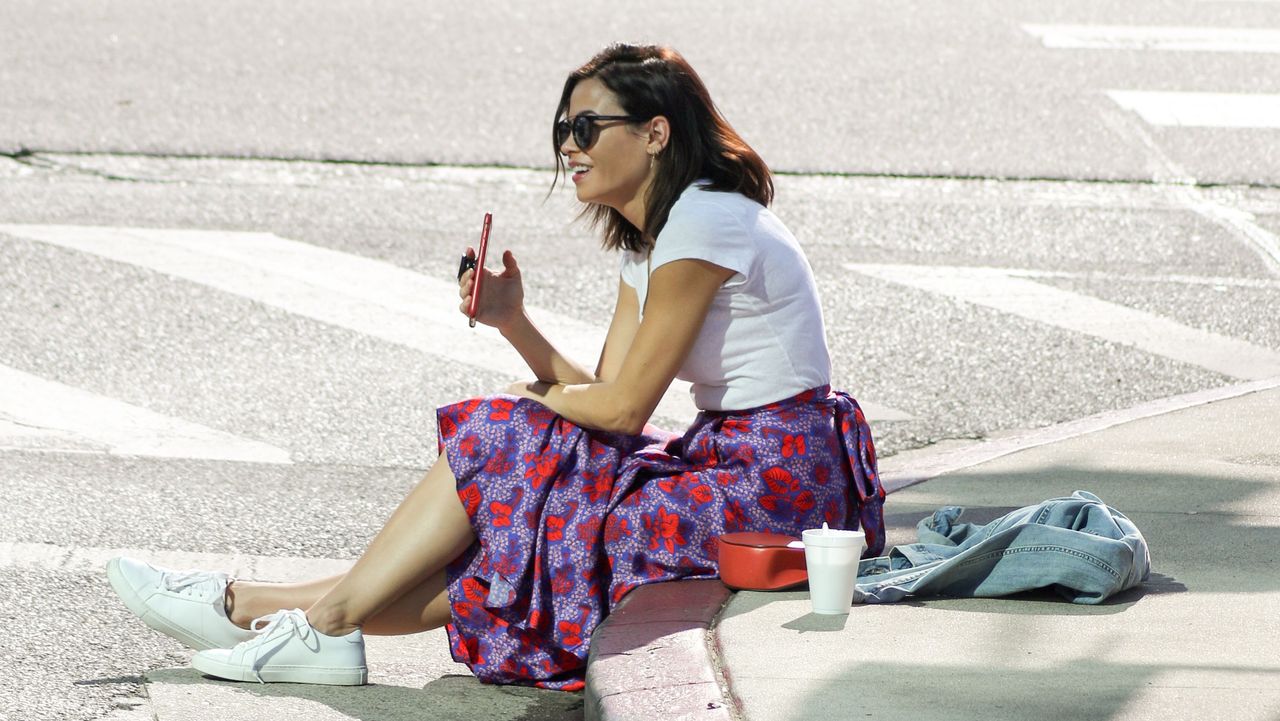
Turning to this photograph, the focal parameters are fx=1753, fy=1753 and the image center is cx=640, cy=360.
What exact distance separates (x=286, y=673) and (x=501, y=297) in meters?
0.96

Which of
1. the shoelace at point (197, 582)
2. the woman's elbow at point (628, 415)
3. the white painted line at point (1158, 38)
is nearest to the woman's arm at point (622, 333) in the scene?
the woman's elbow at point (628, 415)

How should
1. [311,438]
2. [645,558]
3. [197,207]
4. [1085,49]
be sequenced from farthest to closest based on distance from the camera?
[1085,49] → [197,207] → [311,438] → [645,558]

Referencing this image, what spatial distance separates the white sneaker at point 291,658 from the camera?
143 inches

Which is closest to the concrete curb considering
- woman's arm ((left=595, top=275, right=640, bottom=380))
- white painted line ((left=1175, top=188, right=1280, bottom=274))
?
woman's arm ((left=595, top=275, right=640, bottom=380))

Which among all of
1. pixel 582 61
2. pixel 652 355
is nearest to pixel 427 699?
pixel 652 355

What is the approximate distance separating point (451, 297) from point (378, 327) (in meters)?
0.45

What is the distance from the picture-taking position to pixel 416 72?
956cm

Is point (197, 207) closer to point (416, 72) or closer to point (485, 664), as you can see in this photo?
point (416, 72)

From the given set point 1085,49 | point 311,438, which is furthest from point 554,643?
point 1085,49

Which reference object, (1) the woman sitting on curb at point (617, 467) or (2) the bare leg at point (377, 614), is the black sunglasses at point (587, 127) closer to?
(1) the woman sitting on curb at point (617, 467)

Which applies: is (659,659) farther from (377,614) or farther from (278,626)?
(278,626)

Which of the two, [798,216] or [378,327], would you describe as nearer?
[378,327]

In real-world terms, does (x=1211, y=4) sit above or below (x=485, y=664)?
above

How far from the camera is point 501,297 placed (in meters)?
3.98
